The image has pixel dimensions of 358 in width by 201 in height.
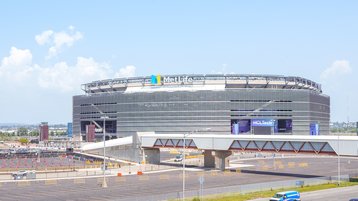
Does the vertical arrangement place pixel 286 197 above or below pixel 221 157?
below

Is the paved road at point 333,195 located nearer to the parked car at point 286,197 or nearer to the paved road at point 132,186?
the parked car at point 286,197

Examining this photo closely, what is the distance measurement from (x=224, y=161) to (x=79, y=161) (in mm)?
43447

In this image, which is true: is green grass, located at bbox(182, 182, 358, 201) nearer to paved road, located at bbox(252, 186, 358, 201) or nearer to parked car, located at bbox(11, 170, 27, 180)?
paved road, located at bbox(252, 186, 358, 201)

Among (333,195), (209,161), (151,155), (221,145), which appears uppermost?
(221,145)

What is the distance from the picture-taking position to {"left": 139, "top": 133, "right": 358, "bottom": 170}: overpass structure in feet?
283

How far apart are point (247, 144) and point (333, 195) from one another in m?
38.0

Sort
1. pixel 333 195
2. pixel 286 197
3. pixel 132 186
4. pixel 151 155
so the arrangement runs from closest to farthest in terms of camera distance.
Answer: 1. pixel 286 197
2. pixel 333 195
3. pixel 132 186
4. pixel 151 155

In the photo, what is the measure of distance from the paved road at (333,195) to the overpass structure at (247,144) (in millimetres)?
12472

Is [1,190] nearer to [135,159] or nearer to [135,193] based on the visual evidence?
[135,193]

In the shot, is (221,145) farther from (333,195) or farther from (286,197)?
(286,197)

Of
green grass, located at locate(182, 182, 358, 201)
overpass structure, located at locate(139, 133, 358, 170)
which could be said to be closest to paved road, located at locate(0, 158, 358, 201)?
green grass, located at locate(182, 182, 358, 201)

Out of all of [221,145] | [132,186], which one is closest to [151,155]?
[221,145]

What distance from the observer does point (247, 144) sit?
104 metres

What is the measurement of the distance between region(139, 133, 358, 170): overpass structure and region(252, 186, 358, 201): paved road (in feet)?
40.9
